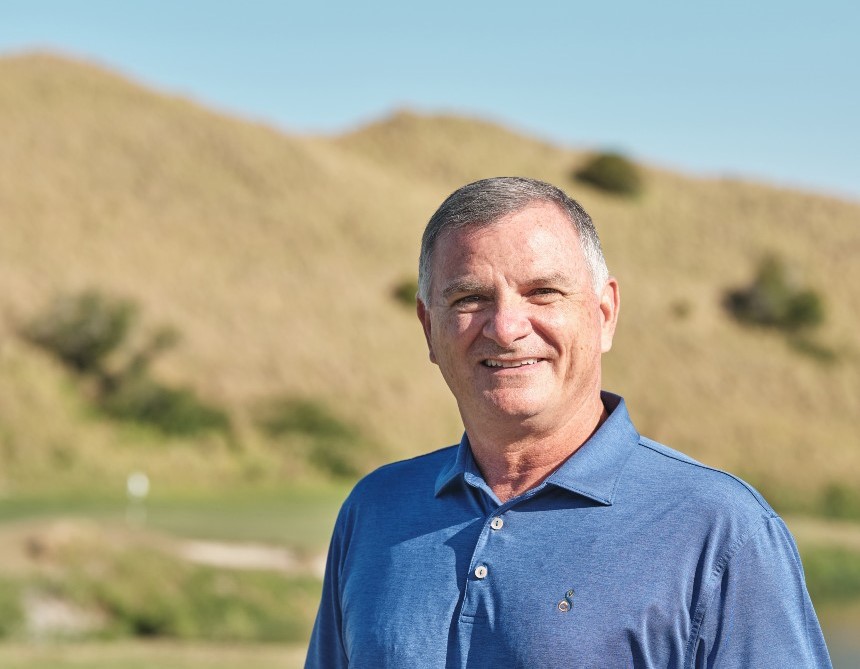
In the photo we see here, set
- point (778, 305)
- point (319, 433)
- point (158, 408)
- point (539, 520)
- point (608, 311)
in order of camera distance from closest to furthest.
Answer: point (539, 520) < point (608, 311) < point (158, 408) < point (319, 433) < point (778, 305)

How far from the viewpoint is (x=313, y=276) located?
49219 mm

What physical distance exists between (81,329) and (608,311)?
108 ft

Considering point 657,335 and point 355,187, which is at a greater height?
point 355,187

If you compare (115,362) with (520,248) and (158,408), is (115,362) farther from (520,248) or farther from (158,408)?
(520,248)

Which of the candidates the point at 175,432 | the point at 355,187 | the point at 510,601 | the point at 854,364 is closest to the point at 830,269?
the point at 854,364

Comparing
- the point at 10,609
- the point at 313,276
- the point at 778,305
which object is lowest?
the point at 10,609

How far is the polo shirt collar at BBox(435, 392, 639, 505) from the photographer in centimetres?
273

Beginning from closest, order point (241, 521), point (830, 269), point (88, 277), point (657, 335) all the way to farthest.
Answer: point (241, 521), point (88, 277), point (657, 335), point (830, 269)

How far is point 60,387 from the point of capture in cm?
3338

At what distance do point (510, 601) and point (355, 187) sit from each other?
188 feet

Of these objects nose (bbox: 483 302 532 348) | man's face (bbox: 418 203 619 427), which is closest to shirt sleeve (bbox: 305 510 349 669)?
man's face (bbox: 418 203 619 427)

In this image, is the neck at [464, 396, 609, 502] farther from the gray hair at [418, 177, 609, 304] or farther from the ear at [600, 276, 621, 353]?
the gray hair at [418, 177, 609, 304]

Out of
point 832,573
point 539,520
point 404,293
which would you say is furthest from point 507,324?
point 404,293

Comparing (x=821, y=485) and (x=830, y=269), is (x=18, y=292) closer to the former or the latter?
(x=821, y=485)
